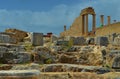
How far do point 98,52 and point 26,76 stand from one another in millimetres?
8875

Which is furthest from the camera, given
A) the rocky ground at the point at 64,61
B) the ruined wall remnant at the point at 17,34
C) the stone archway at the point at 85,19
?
the stone archway at the point at 85,19

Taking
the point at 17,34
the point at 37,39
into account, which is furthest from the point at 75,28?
the point at 37,39

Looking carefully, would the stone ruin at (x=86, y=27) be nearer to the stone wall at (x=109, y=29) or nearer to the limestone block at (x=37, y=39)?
the stone wall at (x=109, y=29)

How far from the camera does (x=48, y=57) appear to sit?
45.4 feet

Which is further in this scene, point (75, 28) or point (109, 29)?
point (75, 28)

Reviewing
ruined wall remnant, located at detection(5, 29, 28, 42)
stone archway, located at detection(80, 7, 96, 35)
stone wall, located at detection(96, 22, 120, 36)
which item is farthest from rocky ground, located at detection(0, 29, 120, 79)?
stone archway, located at detection(80, 7, 96, 35)

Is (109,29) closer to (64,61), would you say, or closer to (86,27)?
(86,27)

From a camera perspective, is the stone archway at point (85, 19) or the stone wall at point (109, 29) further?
the stone archway at point (85, 19)

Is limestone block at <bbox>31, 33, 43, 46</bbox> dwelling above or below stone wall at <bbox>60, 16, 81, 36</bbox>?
below

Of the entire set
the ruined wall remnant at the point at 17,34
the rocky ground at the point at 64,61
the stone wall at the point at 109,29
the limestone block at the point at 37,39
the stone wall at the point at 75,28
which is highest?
the stone wall at the point at 75,28

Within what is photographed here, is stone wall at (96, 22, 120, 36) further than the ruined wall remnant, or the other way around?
stone wall at (96, 22, 120, 36)

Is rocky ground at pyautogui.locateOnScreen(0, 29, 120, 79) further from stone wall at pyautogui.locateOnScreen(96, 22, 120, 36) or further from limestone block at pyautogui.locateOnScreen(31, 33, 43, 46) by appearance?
stone wall at pyautogui.locateOnScreen(96, 22, 120, 36)

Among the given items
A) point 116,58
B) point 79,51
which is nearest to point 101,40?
point 79,51

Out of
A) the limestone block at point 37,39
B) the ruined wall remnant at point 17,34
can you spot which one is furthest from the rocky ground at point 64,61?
the ruined wall remnant at point 17,34
